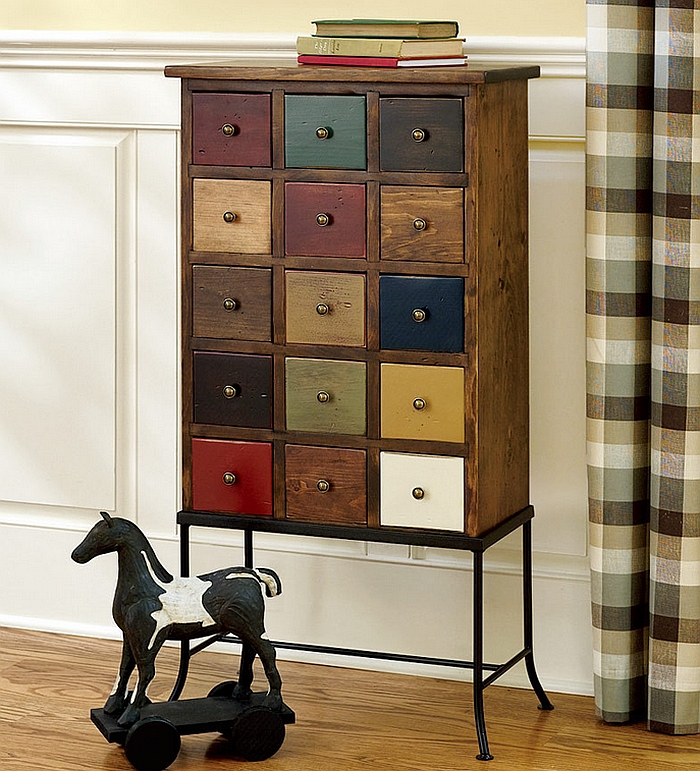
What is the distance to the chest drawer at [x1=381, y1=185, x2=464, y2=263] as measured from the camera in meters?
2.19

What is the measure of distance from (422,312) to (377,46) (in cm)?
43

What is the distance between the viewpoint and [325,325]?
228cm

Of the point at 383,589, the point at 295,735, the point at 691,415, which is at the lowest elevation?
the point at 295,735

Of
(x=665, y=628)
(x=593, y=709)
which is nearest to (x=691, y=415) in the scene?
(x=665, y=628)

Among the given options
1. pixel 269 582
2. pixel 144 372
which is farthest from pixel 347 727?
pixel 144 372

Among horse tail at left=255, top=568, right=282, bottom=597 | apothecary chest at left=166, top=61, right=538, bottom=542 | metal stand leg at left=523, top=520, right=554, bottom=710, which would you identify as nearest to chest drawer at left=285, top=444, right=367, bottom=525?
apothecary chest at left=166, top=61, right=538, bottom=542

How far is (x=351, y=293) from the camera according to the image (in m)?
2.26

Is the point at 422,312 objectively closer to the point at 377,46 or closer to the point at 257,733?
the point at 377,46

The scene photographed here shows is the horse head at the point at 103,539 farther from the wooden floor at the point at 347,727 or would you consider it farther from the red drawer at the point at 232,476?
the wooden floor at the point at 347,727

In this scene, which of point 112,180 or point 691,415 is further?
point 112,180

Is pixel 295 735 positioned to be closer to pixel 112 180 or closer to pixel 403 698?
pixel 403 698

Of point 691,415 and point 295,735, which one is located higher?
point 691,415

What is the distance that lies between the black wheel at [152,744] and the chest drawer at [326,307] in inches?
25.9

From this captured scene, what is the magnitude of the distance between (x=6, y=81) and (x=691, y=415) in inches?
60.1
